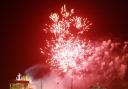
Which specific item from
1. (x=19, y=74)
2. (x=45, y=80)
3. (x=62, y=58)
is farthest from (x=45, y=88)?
(x=62, y=58)

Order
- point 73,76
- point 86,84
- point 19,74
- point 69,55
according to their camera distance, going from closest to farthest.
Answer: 1. point 69,55
2. point 73,76
3. point 86,84
4. point 19,74

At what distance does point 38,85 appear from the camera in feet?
253

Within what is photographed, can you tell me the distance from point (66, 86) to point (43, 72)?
652 centimetres

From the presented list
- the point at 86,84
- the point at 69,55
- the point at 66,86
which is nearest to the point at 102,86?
the point at 86,84

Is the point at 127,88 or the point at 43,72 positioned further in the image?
the point at 43,72

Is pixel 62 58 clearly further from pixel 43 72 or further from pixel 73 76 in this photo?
pixel 43 72

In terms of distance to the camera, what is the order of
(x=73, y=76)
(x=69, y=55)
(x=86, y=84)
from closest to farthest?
(x=69, y=55) < (x=73, y=76) < (x=86, y=84)

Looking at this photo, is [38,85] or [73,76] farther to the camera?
[38,85]

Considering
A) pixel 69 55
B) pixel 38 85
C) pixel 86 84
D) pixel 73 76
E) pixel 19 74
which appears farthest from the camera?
pixel 38 85

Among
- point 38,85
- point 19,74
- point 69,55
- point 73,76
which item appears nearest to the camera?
point 69,55

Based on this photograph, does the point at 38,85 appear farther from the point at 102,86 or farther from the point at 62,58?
the point at 62,58

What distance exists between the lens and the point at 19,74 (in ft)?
A: 234

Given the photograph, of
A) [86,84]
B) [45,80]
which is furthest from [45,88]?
[86,84]

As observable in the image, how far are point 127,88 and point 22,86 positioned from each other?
16765 mm
